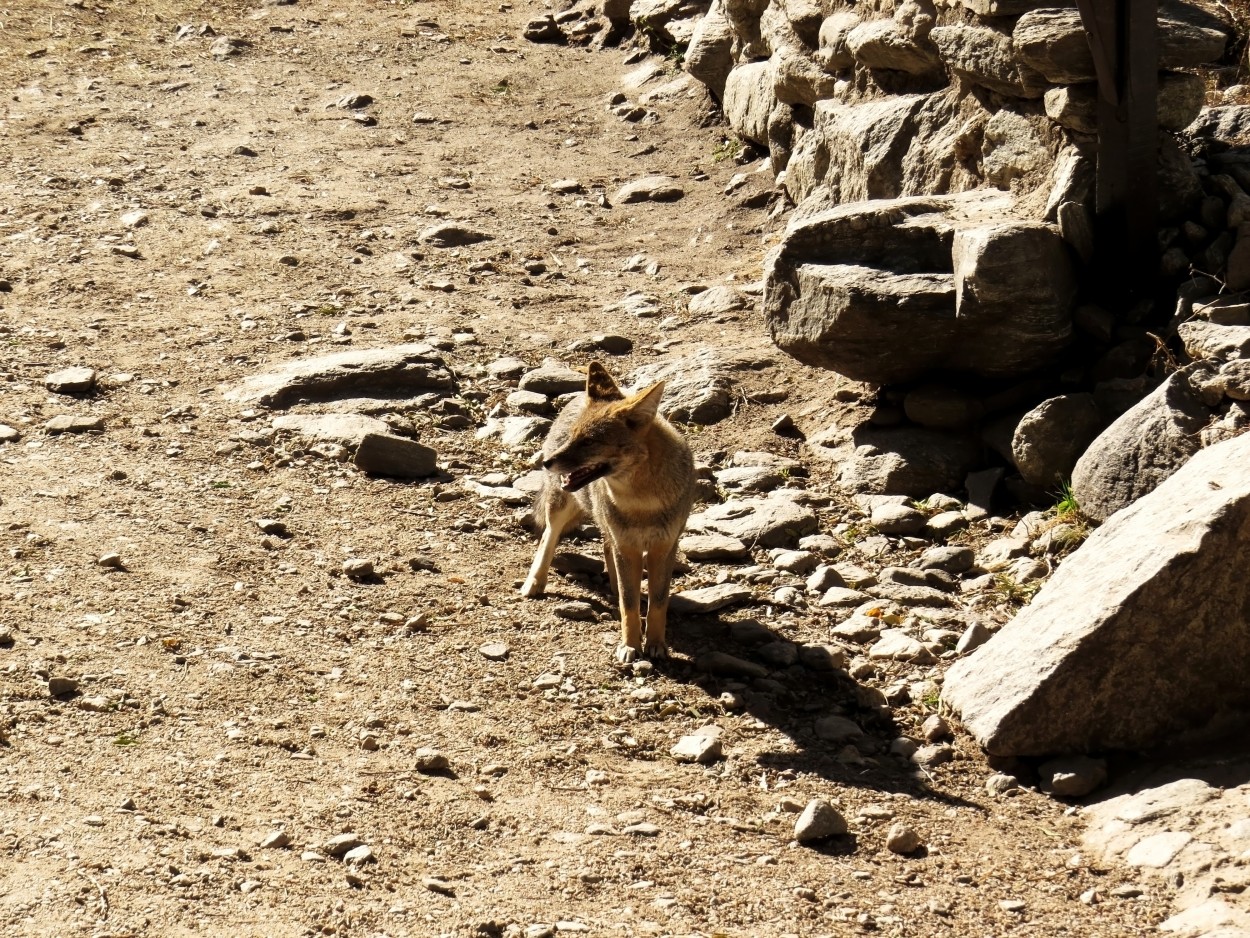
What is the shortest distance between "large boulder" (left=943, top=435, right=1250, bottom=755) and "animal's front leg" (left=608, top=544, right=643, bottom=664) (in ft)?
5.64

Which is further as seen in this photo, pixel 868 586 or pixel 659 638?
pixel 868 586

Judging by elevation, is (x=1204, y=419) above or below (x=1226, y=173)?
below

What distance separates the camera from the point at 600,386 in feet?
23.6

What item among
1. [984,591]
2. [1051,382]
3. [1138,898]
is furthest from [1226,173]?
[1138,898]

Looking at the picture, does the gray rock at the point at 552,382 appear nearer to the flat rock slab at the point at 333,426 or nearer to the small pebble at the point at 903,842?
the flat rock slab at the point at 333,426

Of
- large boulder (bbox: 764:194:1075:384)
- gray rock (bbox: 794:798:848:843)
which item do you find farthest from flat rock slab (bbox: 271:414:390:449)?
gray rock (bbox: 794:798:848:843)

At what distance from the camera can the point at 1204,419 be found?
21.7ft

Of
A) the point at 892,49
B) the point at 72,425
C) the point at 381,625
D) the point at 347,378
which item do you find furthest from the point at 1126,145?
the point at 72,425

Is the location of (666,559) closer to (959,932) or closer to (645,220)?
(959,932)

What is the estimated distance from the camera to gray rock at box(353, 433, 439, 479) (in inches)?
333

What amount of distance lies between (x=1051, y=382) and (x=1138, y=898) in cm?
371

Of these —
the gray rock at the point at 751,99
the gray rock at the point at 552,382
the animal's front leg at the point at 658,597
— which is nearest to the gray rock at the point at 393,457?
the gray rock at the point at 552,382

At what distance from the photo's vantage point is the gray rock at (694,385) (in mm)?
9234

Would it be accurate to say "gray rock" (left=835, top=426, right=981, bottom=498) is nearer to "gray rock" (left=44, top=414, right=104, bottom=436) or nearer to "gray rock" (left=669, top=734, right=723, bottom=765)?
"gray rock" (left=669, top=734, right=723, bottom=765)
